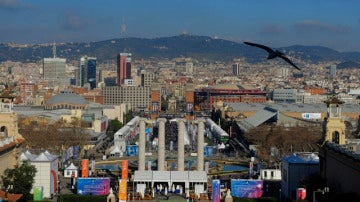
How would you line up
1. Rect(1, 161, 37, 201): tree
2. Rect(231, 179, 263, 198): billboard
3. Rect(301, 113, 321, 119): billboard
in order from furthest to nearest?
Rect(301, 113, 321, 119): billboard → Rect(231, 179, 263, 198): billboard → Rect(1, 161, 37, 201): tree

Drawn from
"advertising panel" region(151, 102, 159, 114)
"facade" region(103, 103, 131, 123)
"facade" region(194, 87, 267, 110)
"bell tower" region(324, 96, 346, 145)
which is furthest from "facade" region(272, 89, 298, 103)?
"bell tower" region(324, 96, 346, 145)

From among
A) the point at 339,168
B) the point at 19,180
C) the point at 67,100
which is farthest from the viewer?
the point at 67,100

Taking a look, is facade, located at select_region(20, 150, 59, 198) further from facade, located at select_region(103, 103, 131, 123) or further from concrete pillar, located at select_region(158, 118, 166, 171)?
facade, located at select_region(103, 103, 131, 123)

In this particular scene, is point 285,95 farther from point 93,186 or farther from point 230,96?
point 93,186

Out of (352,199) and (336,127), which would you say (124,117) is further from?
(352,199)

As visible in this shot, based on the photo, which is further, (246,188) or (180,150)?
(180,150)

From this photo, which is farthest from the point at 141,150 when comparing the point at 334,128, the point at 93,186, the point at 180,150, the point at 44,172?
the point at 334,128

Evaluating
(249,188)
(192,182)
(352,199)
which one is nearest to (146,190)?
(192,182)
